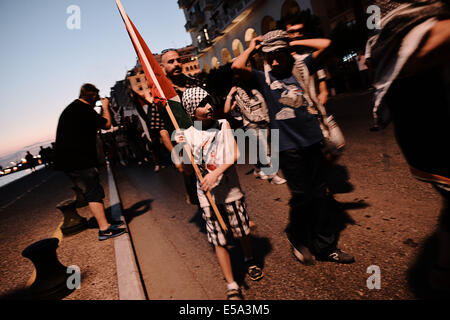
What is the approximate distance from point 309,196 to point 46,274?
2.98 metres

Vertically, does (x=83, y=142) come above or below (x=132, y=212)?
above

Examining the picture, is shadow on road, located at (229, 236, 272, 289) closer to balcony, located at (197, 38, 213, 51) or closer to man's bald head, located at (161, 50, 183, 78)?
man's bald head, located at (161, 50, 183, 78)

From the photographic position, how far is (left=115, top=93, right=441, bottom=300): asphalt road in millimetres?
2232

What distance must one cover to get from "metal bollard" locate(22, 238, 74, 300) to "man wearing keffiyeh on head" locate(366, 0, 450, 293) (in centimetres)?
343

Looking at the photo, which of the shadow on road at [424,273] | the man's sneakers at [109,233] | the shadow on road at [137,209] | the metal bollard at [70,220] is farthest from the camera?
the shadow on road at [137,209]

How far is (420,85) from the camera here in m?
1.30

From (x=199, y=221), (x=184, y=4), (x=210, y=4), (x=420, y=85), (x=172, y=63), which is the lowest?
(x=199, y=221)

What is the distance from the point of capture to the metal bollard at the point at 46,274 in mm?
2943

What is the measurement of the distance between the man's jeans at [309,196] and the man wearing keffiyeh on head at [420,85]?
3.20ft

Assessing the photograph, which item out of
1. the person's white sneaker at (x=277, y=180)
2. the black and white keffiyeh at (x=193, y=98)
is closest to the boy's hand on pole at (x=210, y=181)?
the black and white keffiyeh at (x=193, y=98)

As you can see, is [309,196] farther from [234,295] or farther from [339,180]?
[339,180]

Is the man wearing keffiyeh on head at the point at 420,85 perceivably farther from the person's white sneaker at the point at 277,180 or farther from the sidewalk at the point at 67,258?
the person's white sneaker at the point at 277,180

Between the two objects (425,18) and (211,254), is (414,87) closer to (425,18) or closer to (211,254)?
(425,18)

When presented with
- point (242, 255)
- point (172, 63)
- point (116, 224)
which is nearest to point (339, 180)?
point (242, 255)
